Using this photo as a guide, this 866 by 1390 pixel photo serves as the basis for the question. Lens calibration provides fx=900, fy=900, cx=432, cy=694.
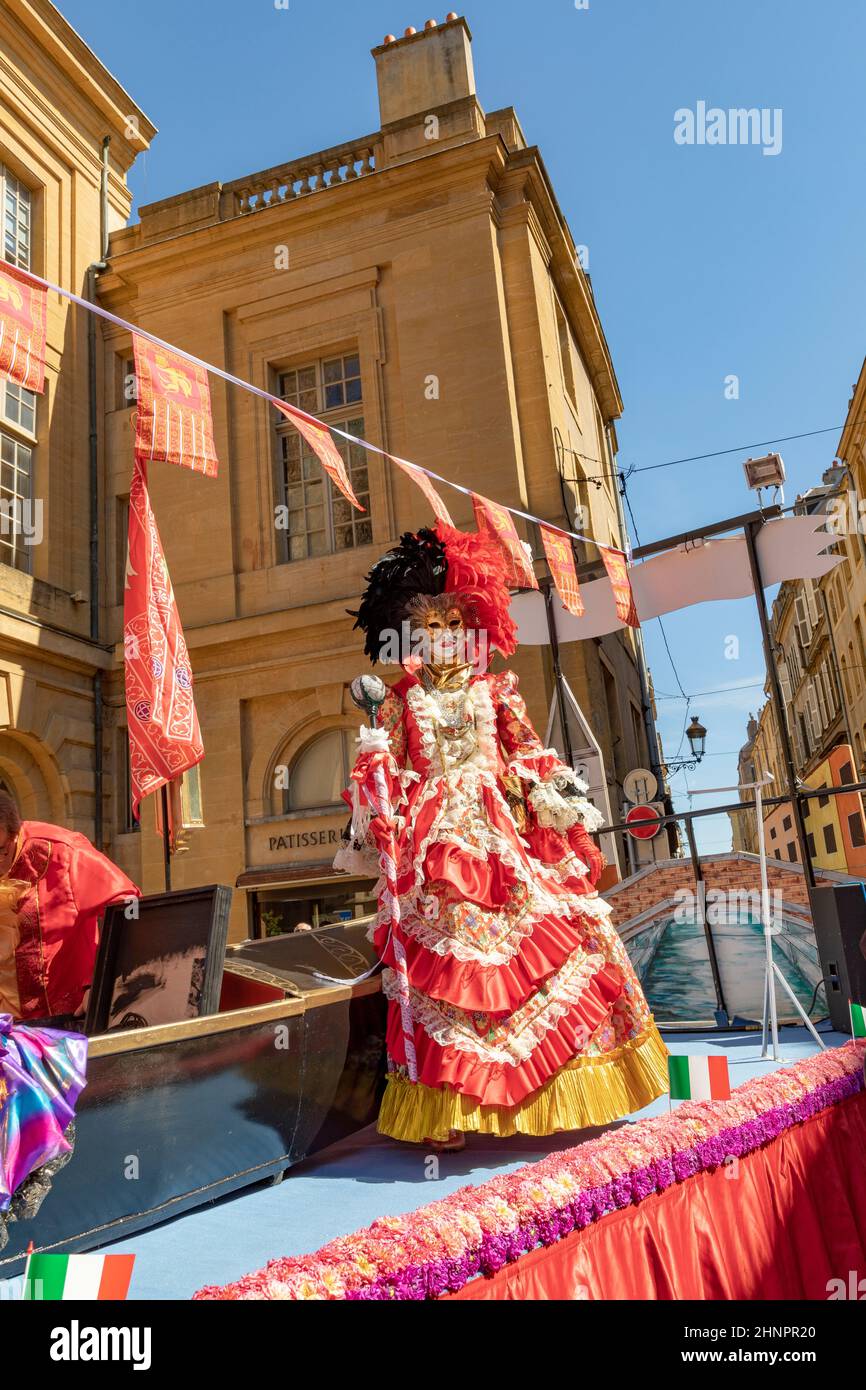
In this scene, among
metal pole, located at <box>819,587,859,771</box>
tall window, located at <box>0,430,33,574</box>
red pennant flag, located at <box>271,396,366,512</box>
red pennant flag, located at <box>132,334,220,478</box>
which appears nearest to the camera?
red pennant flag, located at <box>132,334,220,478</box>

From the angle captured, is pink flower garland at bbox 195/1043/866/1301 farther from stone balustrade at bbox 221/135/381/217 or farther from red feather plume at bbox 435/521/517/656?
stone balustrade at bbox 221/135/381/217

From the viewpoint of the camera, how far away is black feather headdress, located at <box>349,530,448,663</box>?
4789 millimetres

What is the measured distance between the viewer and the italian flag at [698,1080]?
3307 mm

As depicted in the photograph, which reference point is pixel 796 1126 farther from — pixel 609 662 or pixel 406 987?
pixel 609 662

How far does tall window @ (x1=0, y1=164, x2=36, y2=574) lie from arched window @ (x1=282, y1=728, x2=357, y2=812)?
531cm

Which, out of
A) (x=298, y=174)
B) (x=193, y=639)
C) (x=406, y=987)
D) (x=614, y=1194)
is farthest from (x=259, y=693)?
(x=614, y=1194)

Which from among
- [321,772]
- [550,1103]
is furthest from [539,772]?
[321,772]

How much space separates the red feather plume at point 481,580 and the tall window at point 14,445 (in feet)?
36.5

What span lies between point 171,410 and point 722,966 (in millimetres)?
5900

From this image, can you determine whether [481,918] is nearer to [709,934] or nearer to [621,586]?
[709,934]

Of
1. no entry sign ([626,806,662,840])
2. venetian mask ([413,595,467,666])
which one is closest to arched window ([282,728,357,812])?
no entry sign ([626,806,662,840])

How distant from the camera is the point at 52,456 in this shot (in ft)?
48.1

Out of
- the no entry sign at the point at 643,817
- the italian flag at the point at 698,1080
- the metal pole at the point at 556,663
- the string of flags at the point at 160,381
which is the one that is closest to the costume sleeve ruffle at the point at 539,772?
the italian flag at the point at 698,1080

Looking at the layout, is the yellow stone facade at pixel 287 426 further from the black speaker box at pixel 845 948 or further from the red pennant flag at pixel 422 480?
the black speaker box at pixel 845 948
